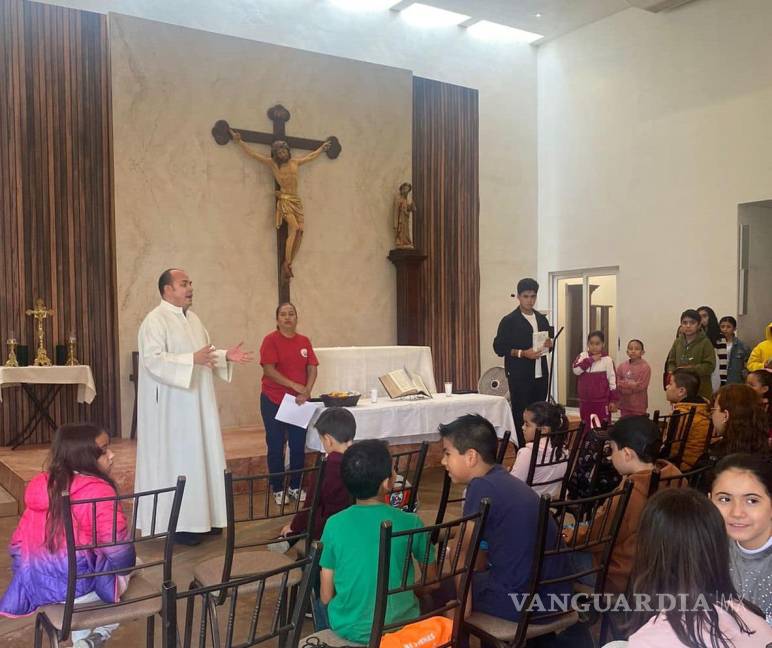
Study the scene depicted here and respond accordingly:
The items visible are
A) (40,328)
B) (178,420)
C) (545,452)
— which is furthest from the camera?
(40,328)

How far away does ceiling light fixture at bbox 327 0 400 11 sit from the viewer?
897cm

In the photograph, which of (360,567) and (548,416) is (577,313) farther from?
(360,567)

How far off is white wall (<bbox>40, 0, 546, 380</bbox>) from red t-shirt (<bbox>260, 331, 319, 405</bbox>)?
441 centimetres

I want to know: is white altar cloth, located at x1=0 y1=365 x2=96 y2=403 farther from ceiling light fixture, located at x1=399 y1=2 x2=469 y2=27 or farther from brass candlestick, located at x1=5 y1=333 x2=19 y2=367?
ceiling light fixture, located at x1=399 y1=2 x2=469 y2=27

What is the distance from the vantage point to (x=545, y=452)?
3.57m

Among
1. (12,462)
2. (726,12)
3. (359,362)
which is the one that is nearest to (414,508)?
(359,362)

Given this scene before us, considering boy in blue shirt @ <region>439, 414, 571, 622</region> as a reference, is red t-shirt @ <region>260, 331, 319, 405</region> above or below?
above

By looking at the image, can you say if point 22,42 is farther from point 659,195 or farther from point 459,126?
point 659,195

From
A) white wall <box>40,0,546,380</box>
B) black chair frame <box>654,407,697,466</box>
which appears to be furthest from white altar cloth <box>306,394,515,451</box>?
white wall <box>40,0,546,380</box>

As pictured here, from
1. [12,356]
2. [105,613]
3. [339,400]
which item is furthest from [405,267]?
[105,613]

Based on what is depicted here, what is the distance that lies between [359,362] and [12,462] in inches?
114

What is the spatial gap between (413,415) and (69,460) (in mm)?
3221

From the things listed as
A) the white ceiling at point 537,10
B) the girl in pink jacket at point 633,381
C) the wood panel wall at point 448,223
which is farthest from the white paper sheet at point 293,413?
the white ceiling at point 537,10

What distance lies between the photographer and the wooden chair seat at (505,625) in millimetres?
2164
